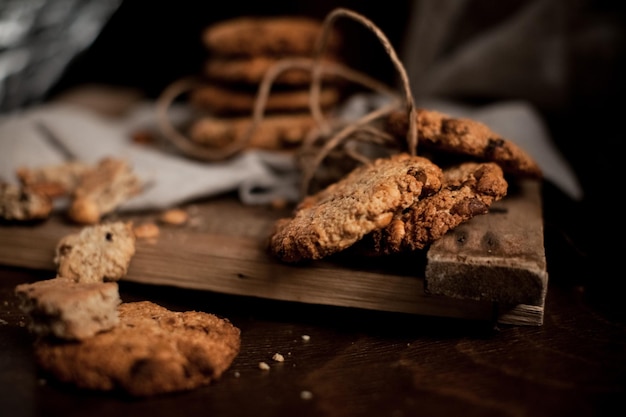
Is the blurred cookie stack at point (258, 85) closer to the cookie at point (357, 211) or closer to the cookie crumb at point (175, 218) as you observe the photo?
the cookie crumb at point (175, 218)

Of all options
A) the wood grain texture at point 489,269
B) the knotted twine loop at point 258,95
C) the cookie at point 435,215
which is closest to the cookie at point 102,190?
the knotted twine loop at point 258,95

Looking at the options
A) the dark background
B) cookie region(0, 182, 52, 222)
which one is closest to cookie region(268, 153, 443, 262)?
the dark background

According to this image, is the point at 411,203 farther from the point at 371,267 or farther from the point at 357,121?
the point at 357,121

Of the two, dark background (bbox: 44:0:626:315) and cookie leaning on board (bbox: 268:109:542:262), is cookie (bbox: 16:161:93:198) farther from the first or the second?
dark background (bbox: 44:0:626:315)

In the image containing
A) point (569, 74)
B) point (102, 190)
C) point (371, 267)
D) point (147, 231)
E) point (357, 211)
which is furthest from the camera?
point (569, 74)

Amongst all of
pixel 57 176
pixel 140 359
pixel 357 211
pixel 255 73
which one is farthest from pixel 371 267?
pixel 57 176

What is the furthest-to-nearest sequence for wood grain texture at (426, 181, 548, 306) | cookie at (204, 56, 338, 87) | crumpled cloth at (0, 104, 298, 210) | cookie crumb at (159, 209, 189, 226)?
cookie at (204, 56, 338, 87)
crumpled cloth at (0, 104, 298, 210)
cookie crumb at (159, 209, 189, 226)
wood grain texture at (426, 181, 548, 306)

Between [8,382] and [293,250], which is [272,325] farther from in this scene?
[8,382]
